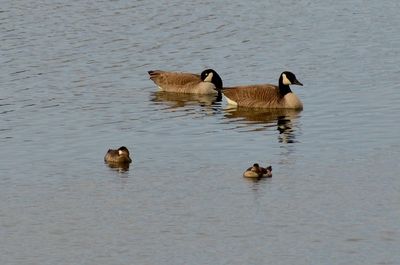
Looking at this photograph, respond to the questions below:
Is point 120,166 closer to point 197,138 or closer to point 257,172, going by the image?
point 257,172

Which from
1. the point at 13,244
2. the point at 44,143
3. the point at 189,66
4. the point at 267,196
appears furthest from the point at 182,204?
the point at 189,66

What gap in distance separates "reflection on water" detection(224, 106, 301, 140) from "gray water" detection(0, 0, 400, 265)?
0.09 meters

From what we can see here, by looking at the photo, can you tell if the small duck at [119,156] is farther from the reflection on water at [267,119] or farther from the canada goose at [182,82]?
the canada goose at [182,82]

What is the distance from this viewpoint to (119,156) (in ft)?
86.3

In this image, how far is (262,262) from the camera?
63.4ft

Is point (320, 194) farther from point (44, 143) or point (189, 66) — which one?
point (189, 66)

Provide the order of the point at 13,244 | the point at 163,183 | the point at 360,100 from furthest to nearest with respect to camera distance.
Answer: the point at 360,100, the point at 163,183, the point at 13,244

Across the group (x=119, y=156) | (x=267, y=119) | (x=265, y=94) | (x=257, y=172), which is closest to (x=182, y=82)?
(x=265, y=94)

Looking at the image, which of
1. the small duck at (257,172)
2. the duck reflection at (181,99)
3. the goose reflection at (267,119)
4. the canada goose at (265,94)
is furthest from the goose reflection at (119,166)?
the duck reflection at (181,99)

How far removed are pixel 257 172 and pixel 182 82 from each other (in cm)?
1387

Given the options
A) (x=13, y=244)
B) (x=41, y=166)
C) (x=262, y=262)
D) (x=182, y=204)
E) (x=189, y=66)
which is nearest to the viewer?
(x=262, y=262)

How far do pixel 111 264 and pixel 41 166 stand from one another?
744 centimetres

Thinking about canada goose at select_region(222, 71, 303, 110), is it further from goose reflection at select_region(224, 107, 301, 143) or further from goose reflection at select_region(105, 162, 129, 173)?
goose reflection at select_region(105, 162, 129, 173)

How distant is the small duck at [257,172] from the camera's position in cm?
2441
